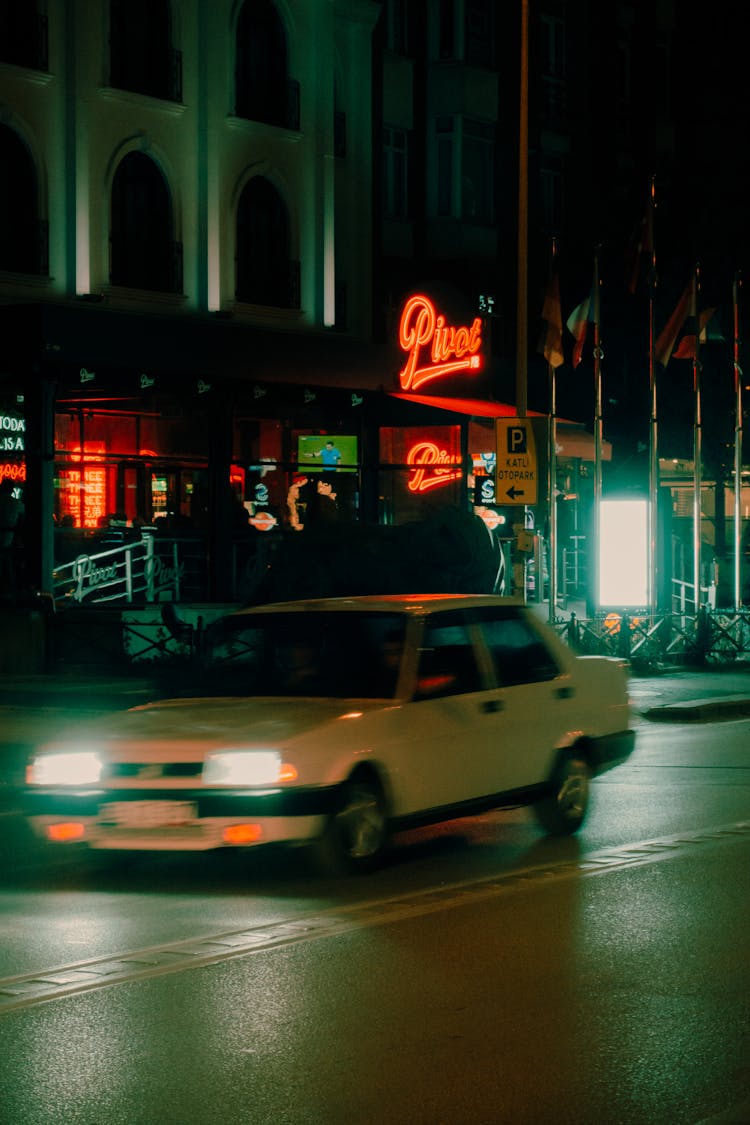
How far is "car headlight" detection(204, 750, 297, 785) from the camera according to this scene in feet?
31.3

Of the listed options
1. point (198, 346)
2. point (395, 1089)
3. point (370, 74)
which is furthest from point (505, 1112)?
point (370, 74)

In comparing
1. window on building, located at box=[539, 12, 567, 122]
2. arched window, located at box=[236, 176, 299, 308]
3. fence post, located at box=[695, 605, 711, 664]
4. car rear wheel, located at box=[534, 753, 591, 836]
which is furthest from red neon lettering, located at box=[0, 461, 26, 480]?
window on building, located at box=[539, 12, 567, 122]

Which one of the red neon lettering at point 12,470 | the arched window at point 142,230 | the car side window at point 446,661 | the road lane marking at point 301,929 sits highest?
the arched window at point 142,230

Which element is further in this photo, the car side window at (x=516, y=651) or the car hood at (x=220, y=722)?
the car side window at (x=516, y=651)

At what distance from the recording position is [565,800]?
1156 centimetres

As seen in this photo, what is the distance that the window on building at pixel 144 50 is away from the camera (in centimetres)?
2898

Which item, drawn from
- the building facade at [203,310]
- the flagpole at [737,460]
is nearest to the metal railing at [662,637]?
the flagpole at [737,460]

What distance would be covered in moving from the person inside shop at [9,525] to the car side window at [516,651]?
15.5m

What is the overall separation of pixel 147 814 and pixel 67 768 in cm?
59

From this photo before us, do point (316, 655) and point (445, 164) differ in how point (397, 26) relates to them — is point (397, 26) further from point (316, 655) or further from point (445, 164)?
point (316, 655)

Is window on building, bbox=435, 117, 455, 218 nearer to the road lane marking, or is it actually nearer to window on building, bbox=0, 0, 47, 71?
window on building, bbox=0, 0, 47, 71

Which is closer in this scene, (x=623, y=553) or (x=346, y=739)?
(x=346, y=739)

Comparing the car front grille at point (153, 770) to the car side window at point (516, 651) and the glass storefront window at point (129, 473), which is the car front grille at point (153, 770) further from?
the glass storefront window at point (129, 473)

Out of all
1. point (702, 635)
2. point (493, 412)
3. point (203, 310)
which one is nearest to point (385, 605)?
point (702, 635)
